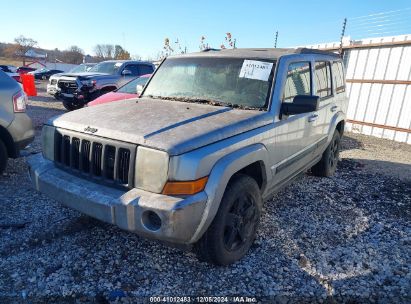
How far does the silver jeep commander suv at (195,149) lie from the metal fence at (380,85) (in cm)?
690

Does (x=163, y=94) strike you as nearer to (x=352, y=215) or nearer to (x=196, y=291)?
(x=196, y=291)

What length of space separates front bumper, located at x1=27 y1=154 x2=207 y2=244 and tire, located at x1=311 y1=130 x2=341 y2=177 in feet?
11.6

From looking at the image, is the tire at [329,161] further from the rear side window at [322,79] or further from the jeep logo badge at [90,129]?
the jeep logo badge at [90,129]

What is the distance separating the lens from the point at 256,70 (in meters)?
3.42

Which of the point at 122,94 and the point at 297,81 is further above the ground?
the point at 297,81

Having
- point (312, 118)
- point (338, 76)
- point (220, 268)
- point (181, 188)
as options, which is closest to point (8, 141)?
point (181, 188)

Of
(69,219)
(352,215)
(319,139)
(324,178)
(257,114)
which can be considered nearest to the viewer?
(257,114)

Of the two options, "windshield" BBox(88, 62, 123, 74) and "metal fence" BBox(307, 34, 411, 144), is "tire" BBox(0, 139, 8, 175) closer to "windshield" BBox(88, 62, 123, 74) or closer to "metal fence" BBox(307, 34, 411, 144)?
"windshield" BBox(88, 62, 123, 74)

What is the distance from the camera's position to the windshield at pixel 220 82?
3338mm

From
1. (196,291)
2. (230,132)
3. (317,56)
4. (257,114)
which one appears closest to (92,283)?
(196,291)

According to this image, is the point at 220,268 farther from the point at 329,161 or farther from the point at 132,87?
the point at 132,87

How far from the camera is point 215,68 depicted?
11.9 ft

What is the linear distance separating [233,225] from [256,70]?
163cm

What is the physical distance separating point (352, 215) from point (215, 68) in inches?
100
